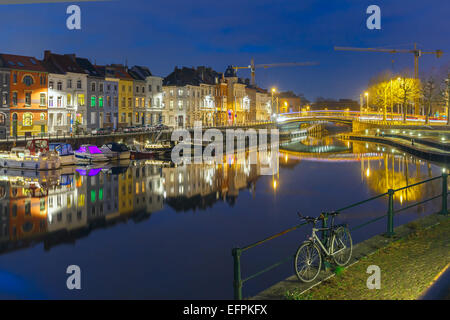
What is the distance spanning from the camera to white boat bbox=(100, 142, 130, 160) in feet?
135

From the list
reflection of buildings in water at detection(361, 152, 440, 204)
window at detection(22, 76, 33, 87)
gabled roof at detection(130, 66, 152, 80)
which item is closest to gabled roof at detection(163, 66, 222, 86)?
gabled roof at detection(130, 66, 152, 80)

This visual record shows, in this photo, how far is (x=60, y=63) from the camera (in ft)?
179

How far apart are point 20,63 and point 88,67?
12262 millimetres

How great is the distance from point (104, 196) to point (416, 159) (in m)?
27.1

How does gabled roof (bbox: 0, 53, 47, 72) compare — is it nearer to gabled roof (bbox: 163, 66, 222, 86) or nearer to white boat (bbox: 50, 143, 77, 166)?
A: white boat (bbox: 50, 143, 77, 166)

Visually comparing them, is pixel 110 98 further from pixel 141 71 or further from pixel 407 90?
pixel 407 90

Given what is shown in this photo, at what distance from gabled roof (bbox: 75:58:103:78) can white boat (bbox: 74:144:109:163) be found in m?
20.2

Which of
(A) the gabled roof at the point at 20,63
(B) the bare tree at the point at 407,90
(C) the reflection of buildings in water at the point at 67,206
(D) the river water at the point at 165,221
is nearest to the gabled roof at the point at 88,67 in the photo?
(A) the gabled roof at the point at 20,63

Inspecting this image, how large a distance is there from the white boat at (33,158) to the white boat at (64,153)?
3.11ft

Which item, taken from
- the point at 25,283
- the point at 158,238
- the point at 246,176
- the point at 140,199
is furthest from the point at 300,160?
the point at 25,283

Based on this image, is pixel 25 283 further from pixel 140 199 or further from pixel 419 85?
pixel 419 85

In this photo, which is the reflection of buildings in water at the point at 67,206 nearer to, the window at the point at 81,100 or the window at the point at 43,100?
the window at the point at 43,100

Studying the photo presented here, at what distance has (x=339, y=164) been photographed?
40344 millimetres
